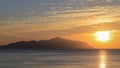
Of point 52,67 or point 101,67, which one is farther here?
point 101,67

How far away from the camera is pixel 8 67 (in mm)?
53906

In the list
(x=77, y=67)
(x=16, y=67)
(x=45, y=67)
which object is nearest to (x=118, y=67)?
(x=77, y=67)

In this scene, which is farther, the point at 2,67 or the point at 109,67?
the point at 109,67

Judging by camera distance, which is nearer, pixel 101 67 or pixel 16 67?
pixel 16 67

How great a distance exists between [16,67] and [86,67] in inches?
373

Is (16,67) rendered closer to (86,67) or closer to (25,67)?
(25,67)

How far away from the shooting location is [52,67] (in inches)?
2185

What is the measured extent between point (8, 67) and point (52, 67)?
5.92 meters

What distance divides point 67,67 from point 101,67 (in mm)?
6154

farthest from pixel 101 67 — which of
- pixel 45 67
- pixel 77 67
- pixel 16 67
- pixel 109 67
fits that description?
pixel 16 67

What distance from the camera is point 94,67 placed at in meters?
57.6

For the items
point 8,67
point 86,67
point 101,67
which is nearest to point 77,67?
point 86,67

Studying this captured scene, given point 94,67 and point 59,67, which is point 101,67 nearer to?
point 94,67

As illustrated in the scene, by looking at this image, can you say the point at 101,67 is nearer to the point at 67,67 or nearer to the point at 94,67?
the point at 94,67
